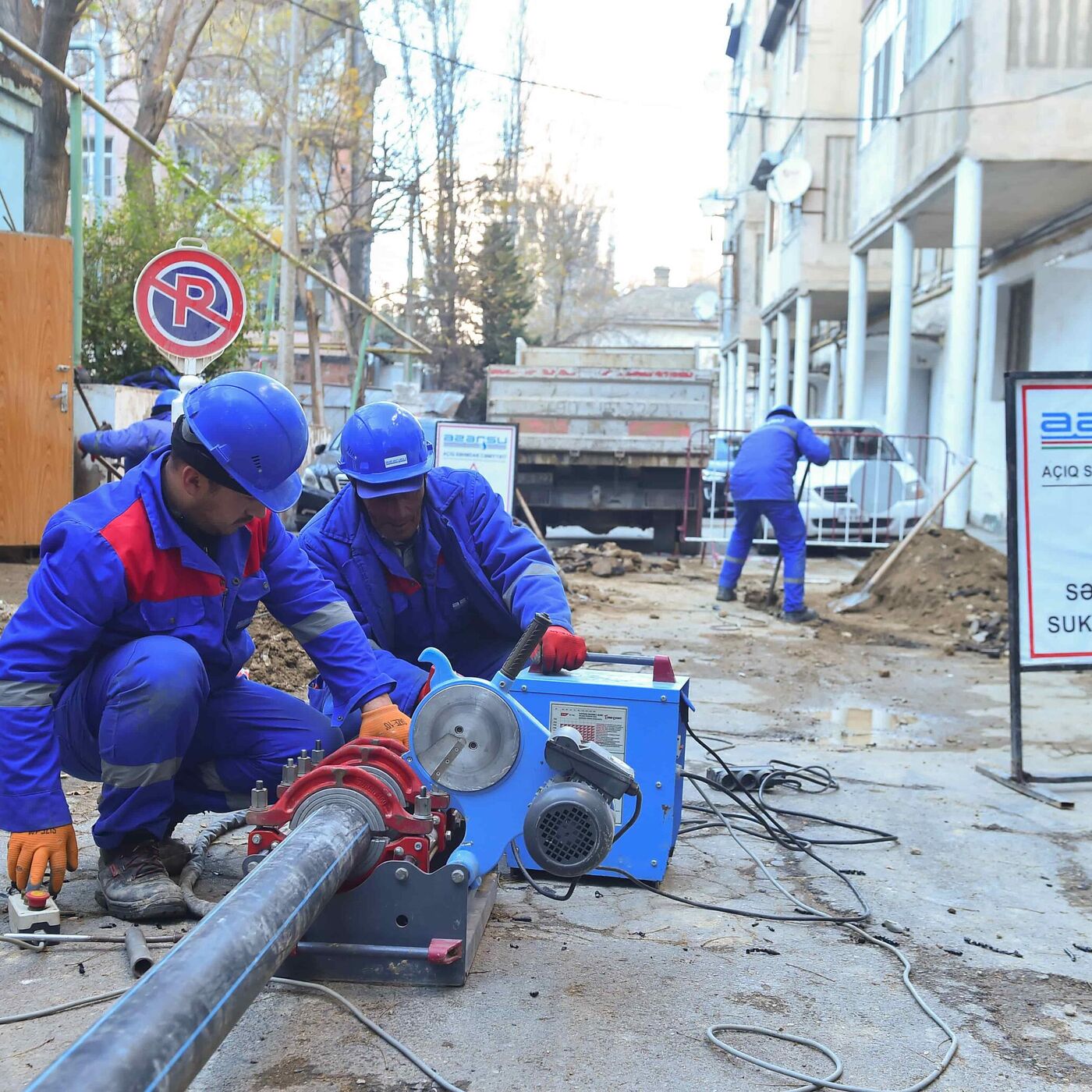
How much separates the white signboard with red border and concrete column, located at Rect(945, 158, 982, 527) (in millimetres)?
8820

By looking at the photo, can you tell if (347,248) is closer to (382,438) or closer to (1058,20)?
(1058,20)

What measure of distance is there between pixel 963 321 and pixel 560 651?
13.0 metres

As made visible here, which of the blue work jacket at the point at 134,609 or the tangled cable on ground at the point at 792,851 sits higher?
the blue work jacket at the point at 134,609

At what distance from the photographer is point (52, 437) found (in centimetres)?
933

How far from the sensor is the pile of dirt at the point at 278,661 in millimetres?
6805

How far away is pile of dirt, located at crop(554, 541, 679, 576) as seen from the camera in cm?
1436

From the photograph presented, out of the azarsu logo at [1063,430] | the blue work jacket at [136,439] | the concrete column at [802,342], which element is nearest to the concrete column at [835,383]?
the concrete column at [802,342]

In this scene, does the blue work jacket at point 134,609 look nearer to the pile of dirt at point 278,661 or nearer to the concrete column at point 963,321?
the pile of dirt at point 278,661

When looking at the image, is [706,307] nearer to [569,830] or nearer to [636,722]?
[636,722]

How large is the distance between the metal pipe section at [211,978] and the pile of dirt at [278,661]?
4142 millimetres

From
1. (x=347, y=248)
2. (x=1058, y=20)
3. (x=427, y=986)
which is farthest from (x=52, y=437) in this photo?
(x=347, y=248)

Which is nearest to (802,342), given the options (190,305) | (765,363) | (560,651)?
(765,363)

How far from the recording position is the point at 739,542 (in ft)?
40.3

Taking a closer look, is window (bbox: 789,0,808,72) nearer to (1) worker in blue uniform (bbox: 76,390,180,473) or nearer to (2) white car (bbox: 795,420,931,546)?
(2) white car (bbox: 795,420,931,546)
